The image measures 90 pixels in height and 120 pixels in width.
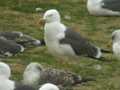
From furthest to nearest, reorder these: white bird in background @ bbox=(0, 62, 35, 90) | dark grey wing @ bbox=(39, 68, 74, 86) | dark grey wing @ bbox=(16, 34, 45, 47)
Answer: dark grey wing @ bbox=(16, 34, 45, 47)
dark grey wing @ bbox=(39, 68, 74, 86)
white bird in background @ bbox=(0, 62, 35, 90)

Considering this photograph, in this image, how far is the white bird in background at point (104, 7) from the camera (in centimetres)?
1762

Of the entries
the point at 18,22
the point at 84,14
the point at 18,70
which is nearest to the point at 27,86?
the point at 18,70

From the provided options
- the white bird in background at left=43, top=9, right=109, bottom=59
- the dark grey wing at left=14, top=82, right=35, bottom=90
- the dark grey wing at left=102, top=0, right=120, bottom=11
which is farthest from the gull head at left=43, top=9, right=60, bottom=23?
the dark grey wing at left=102, top=0, right=120, bottom=11

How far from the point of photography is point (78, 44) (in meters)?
13.0

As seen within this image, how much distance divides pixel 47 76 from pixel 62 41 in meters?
1.64

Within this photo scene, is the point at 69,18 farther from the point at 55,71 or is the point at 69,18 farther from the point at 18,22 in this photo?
the point at 55,71

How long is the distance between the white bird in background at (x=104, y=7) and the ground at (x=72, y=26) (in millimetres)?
158

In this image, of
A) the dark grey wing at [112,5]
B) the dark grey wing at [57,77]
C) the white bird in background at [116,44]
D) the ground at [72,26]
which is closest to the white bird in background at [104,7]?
the dark grey wing at [112,5]

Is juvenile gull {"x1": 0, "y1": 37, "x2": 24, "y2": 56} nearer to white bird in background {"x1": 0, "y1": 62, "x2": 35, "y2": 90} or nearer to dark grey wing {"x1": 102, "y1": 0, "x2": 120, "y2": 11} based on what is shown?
white bird in background {"x1": 0, "y1": 62, "x2": 35, "y2": 90}

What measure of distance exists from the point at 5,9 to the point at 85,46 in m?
5.28

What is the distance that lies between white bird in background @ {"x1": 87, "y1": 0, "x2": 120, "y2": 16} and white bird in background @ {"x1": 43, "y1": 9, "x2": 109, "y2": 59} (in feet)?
14.7

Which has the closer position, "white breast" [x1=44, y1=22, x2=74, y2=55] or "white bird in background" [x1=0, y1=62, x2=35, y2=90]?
"white bird in background" [x1=0, y1=62, x2=35, y2=90]

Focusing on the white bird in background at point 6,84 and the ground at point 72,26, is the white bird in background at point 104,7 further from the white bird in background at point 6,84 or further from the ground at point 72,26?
the white bird in background at point 6,84

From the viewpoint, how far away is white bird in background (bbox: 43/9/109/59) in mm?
12742
